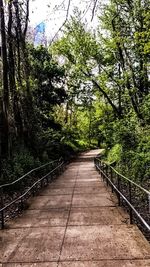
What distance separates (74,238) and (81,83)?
1097 inches

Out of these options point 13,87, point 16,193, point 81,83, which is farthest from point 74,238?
point 81,83

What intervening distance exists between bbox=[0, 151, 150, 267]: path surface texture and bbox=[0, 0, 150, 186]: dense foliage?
16.2ft

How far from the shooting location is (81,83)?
34000mm

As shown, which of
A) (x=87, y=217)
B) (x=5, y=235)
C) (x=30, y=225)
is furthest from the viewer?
(x=87, y=217)

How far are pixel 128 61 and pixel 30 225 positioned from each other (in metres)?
20.2

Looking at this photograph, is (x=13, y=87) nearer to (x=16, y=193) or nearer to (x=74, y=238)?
(x=16, y=193)

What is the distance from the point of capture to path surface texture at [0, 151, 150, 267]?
18.6 feet

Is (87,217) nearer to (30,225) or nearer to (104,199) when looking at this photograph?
(30,225)

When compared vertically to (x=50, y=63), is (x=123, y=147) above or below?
below

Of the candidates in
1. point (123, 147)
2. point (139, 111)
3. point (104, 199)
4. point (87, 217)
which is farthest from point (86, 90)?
point (87, 217)

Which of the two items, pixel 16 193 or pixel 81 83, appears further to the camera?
pixel 81 83

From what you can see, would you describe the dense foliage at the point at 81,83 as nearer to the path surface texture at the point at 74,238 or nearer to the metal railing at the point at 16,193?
the metal railing at the point at 16,193

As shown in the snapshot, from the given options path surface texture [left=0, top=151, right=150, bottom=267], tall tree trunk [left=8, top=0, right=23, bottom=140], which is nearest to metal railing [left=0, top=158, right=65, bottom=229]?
path surface texture [left=0, top=151, right=150, bottom=267]

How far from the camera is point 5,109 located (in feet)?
55.3
